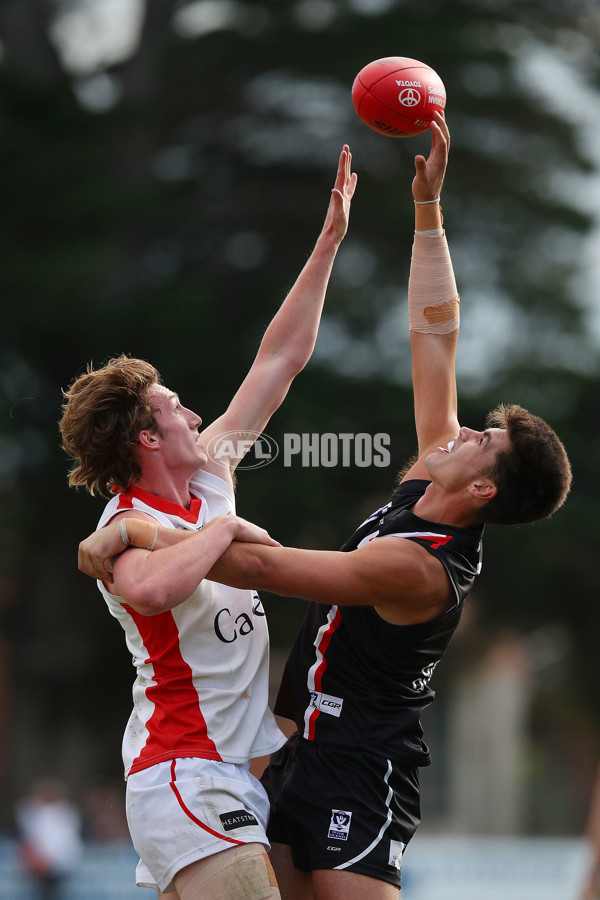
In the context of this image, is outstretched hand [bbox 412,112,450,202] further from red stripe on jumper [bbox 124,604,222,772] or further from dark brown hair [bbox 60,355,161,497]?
red stripe on jumper [bbox 124,604,222,772]

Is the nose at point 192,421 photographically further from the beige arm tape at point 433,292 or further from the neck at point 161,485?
the beige arm tape at point 433,292

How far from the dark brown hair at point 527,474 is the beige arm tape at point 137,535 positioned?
3.58 ft

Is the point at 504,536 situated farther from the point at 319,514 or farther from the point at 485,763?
the point at 485,763

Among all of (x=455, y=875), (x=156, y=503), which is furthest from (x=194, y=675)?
(x=455, y=875)

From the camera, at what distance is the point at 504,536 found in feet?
64.0

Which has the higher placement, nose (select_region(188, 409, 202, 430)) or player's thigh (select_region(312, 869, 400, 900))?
nose (select_region(188, 409, 202, 430))

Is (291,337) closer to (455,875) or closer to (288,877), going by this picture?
(288,877)

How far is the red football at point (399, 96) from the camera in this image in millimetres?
4789

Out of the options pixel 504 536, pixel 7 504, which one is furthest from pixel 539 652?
pixel 7 504

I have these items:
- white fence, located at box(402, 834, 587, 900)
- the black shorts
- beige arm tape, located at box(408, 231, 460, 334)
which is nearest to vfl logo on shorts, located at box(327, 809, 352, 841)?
the black shorts

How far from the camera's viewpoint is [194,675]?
3834 mm

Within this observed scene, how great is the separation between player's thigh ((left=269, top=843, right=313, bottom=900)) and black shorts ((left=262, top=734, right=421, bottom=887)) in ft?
0.17

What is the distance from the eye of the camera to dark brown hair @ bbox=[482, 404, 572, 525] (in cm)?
392

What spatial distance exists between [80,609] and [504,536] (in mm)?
6922
